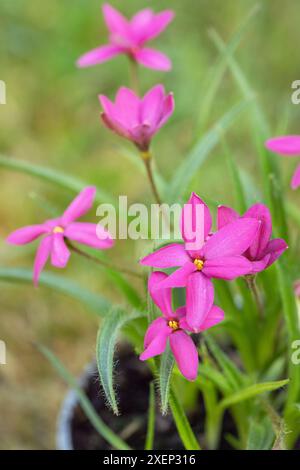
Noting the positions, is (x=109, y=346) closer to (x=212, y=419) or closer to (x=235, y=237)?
(x=235, y=237)

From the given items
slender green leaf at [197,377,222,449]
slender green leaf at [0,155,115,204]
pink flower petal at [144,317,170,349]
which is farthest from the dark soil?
pink flower petal at [144,317,170,349]

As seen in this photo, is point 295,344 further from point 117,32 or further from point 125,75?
point 125,75

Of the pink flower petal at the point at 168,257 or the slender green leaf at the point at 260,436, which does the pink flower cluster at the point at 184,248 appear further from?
the slender green leaf at the point at 260,436

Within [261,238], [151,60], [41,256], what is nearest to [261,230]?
[261,238]

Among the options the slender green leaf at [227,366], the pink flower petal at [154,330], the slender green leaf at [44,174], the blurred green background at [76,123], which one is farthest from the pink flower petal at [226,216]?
the blurred green background at [76,123]

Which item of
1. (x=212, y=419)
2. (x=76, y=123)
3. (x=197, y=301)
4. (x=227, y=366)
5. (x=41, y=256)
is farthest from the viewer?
(x=76, y=123)

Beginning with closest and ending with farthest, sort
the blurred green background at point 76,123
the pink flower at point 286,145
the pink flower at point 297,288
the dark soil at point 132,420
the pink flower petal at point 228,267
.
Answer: the pink flower petal at point 228,267 < the pink flower at point 286,145 < the pink flower at point 297,288 < the dark soil at point 132,420 < the blurred green background at point 76,123
